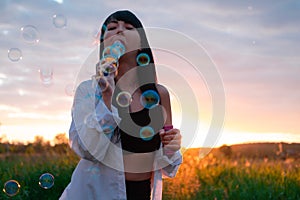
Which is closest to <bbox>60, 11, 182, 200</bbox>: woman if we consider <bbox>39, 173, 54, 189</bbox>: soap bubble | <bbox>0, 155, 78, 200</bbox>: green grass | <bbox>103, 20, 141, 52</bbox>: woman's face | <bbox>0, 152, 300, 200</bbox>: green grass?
<bbox>103, 20, 141, 52</bbox>: woman's face

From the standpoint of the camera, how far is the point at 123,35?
289 centimetres

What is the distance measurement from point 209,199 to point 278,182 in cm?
105

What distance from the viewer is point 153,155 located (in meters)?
2.89

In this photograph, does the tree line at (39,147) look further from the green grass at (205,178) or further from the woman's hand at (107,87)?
the woman's hand at (107,87)

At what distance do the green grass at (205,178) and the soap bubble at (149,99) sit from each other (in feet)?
8.31

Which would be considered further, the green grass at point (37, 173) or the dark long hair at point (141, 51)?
the green grass at point (37, 173)

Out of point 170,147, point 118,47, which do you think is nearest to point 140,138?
point 170,147

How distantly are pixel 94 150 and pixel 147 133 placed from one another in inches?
18.2

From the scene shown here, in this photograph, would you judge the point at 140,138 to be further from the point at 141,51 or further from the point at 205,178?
the point at 205,178

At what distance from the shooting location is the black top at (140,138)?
2.81 m

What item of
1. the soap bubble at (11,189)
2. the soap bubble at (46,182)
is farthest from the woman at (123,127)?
the soap bubble at (11,189)

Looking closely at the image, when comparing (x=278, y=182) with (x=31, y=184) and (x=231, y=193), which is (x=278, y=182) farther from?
(x=31, y=184)

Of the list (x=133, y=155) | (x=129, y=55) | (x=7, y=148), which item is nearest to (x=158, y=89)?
(x=129, y=55)

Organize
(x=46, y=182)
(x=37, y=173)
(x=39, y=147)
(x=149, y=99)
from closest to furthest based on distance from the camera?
(x=149, y=99) < (x=46, y=182) < (x=37, y=173) < (x=39, y=147)
